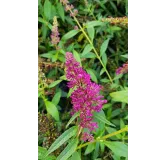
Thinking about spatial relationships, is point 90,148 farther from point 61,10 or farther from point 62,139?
point 61,10

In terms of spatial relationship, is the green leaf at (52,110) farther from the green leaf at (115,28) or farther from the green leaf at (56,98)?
the green leaf at (115,28)

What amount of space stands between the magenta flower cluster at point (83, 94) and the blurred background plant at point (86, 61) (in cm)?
8

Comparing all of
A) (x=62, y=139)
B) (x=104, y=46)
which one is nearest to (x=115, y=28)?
(x=104, y=46)

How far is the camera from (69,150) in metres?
0.60

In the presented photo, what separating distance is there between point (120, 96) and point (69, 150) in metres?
0.14

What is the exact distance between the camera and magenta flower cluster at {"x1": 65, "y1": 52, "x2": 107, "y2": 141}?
56 cm

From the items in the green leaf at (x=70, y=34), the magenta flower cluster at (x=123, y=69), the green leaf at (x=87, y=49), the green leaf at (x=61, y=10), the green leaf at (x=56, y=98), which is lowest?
the green leaf at (x=56, y=98)

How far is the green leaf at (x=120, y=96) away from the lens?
0.65 m

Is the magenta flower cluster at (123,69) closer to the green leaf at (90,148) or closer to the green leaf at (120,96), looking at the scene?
the green leaf at (120,96)

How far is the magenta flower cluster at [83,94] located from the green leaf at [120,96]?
0.09 metres

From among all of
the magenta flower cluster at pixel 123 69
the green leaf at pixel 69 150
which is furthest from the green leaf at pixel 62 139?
the magenta flower cluster at pixel 123 69

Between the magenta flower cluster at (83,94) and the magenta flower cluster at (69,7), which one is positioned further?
the magenta flower cluster at (69,7)

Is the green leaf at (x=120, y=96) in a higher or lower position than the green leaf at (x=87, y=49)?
lower

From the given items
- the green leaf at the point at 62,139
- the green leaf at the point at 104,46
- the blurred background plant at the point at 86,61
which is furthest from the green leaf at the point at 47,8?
the green leaf at the point at 62,139
